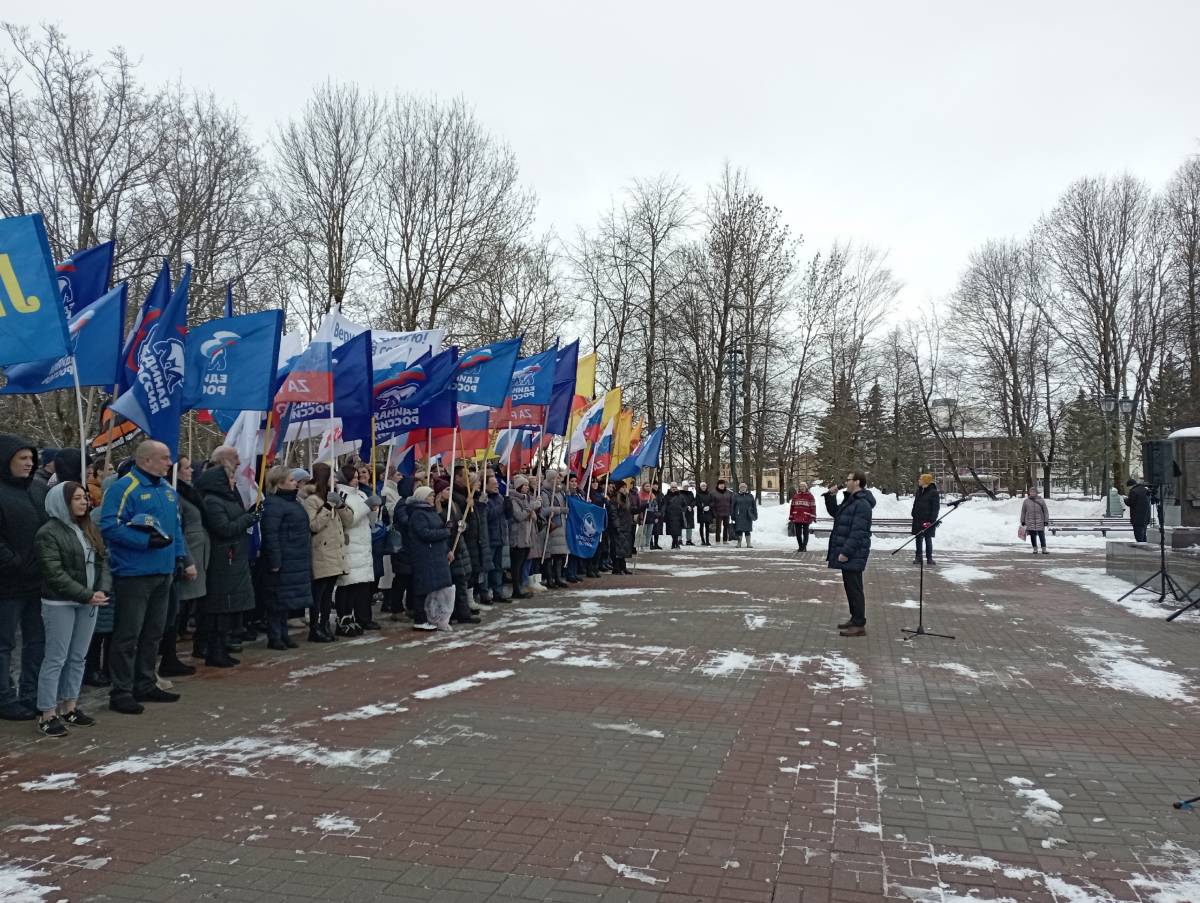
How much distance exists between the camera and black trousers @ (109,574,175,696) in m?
6.49

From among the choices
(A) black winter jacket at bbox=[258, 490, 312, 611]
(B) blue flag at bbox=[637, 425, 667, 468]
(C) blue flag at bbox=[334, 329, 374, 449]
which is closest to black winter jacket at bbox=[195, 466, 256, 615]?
(A) black winter jacket at bbox=[258, 490, 312, 611]

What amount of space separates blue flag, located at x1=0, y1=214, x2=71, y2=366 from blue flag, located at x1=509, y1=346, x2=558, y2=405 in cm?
744

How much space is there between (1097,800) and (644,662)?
14.2ft

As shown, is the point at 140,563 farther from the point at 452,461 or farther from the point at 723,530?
the point at 723,530

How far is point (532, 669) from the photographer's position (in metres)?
8.12

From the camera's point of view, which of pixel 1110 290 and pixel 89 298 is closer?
pixel 89 298

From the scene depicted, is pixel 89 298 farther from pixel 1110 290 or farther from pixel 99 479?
pixel 1110 290

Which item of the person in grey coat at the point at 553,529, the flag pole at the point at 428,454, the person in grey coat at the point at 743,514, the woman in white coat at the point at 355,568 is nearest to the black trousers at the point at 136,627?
the woman in white coat at the point at 355,568

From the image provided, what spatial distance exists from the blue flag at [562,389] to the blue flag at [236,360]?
6051 millimetres

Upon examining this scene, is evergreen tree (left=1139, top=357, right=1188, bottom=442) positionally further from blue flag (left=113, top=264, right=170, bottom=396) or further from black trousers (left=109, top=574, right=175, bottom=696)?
black trousers (left=109, top=574, right=175, bottom=696)

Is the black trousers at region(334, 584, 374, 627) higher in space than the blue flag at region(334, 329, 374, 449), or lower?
lower

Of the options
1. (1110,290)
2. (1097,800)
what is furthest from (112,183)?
(1110,290)

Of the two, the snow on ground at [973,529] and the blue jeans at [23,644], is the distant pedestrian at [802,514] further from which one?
A: the blue jeans at [23,644]

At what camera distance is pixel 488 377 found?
462 inches
